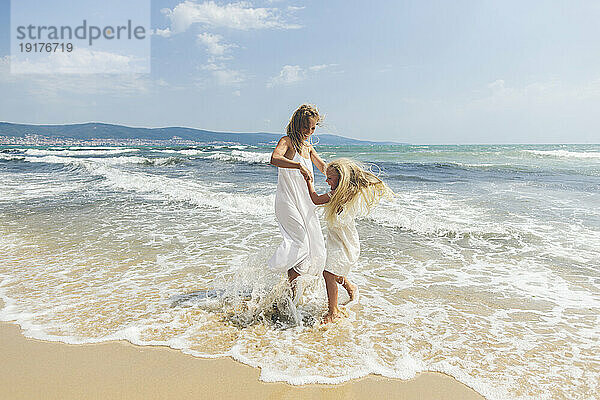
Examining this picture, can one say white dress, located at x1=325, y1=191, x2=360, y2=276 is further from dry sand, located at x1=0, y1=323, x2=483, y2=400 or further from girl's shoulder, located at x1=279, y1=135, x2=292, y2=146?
dry sand, located at x1=0, y1=323, x2=483, y2=400

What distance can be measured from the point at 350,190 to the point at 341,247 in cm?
58

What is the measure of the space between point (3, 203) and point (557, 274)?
13432mm

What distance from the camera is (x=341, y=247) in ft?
13.2

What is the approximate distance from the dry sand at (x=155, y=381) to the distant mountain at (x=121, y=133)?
79085mm

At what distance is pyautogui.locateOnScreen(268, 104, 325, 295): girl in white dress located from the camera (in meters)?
3.99

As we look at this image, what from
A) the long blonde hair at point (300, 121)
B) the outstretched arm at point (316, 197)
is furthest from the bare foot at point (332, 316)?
the long blonde hair at point (300, 121)

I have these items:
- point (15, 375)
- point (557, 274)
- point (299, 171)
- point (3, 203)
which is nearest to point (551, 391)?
point (299, 171)

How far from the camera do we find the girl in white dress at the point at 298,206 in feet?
13.1

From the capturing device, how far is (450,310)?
446 cm

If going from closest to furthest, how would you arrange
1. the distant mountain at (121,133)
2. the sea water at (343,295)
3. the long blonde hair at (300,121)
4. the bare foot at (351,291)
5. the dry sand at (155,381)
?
1. the dry sand at (155,381)
2. the sea water at (343,295)
3. the long blonde hair at (300,121)
4. the bare foot at (351,291)
5. the distant mountain at (121,133)

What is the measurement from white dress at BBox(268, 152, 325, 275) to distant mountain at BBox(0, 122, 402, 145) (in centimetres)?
7819

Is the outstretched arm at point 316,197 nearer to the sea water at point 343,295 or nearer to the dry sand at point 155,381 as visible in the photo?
the sea water at point 343,295

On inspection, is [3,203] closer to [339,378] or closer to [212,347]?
[212,347]

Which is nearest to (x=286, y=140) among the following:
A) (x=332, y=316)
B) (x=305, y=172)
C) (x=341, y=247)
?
(x=305, y=172)
